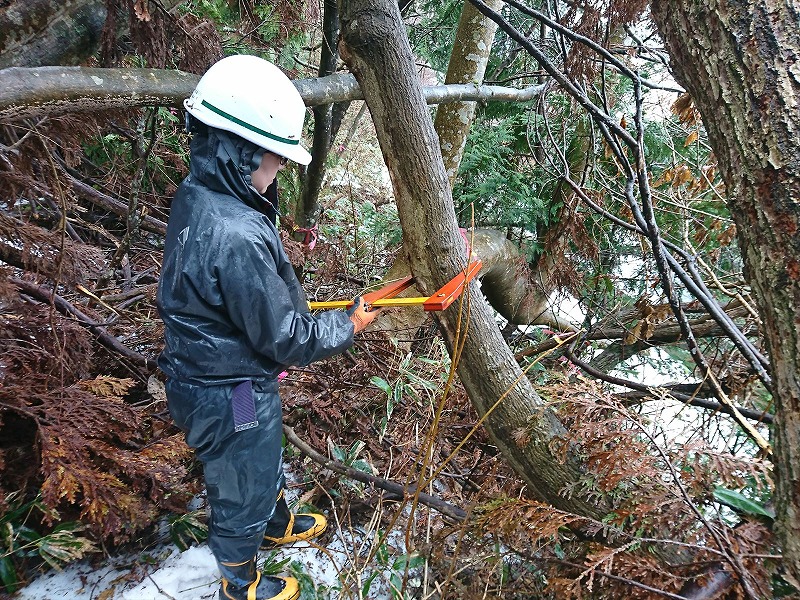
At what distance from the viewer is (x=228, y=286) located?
1643mm

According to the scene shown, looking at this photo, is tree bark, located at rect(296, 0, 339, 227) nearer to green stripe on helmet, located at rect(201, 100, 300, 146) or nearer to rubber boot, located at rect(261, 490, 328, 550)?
green stripe on helmet, located at rect(201, 100, 300, 146)

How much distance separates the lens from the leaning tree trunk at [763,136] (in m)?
0.90

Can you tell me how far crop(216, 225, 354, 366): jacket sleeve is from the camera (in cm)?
164

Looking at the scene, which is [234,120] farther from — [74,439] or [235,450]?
[74,439]

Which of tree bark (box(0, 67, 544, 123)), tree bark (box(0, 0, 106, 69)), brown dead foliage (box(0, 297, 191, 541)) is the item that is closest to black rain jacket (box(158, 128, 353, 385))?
tree bark (box(0, 67, 544, 123))

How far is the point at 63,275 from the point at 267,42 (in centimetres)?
335

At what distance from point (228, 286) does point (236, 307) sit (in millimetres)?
83

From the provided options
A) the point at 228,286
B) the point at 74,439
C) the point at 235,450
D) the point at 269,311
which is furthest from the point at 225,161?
the point at 74,439

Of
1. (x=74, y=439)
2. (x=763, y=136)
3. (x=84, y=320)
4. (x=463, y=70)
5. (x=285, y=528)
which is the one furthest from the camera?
(x=463, y=70)

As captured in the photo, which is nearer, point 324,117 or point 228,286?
point 228,286

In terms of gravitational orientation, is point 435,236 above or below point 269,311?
above

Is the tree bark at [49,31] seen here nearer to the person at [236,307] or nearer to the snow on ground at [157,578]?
the person at [236,307]

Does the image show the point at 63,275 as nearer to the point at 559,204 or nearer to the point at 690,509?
the point at 690,509

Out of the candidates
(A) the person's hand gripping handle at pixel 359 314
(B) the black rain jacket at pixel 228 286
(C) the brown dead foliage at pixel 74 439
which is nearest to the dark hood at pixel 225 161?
(B) the black rain jacket at pixel 228 286
